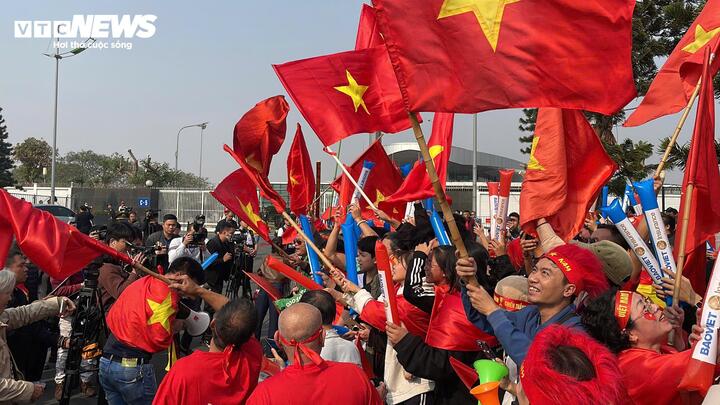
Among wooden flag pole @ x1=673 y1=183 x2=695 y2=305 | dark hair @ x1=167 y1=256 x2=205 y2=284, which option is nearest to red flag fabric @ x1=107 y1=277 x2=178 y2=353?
dark hair @ x1=167 y1=256 x2=205 y2=284

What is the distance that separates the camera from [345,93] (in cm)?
553

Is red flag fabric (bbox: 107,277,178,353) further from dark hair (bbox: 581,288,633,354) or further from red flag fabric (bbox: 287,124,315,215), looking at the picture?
red flag fabric (bbox: 287,124,315,215)

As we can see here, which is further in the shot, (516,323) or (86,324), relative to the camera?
(86,324)

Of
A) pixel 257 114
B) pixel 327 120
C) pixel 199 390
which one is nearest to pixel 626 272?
pixel 199 390

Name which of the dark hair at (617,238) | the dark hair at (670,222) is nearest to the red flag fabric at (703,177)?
the dark hair at (617,238)

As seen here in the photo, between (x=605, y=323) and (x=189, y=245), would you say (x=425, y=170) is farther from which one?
(x=189, y=245)

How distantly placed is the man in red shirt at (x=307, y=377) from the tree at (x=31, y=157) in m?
70.0

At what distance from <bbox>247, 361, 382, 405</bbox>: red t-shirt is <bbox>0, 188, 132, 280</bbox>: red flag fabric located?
1813 millimetres

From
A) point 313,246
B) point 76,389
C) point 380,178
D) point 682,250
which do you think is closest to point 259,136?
point 313,246

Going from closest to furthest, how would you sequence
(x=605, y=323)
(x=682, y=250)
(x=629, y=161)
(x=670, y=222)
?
(x=605, y=323)
(x=682, y=250)
(x=670, y=222)
(x=629, y=161)

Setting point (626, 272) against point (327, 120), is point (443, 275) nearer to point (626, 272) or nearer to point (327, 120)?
point (626, 272)

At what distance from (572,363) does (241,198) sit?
426cm

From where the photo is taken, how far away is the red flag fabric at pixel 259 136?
5.74 metres

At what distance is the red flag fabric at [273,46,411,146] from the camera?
5.41 meters
